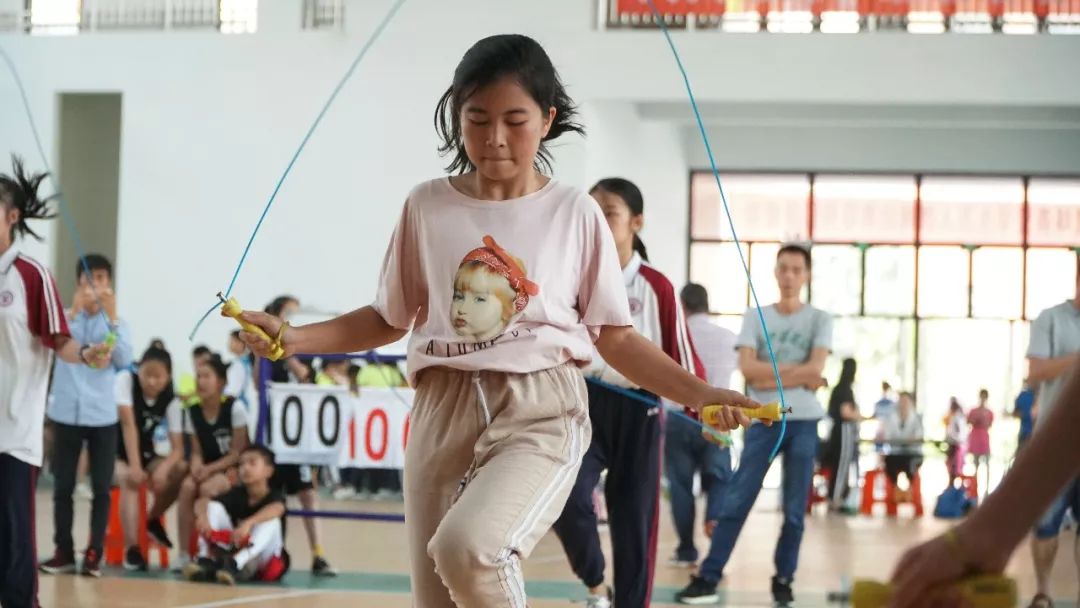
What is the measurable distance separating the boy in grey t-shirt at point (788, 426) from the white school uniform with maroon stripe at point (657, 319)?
141cm

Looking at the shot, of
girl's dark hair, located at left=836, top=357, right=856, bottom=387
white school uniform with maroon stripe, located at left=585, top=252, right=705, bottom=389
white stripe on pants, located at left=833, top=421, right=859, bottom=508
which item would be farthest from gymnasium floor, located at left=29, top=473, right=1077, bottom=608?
girl's dark hair, located at left=836, top=357, right=856, bottom=387

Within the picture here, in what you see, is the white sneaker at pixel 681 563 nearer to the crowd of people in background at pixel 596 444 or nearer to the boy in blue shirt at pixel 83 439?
the crowd of people in background at pixel 596 444

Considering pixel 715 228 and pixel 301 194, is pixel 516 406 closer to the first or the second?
pixel 301 194

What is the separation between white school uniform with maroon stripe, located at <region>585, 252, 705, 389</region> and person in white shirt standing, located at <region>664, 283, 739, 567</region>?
321cm

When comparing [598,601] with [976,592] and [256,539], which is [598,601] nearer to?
[256,539]

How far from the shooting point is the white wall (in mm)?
13984

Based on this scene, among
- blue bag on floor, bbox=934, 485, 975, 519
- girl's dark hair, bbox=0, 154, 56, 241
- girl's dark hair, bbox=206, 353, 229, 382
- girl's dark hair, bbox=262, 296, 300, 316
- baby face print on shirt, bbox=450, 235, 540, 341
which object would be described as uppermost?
girl's dark hair, bbox=0, 154, 56, 241

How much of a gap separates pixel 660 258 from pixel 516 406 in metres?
15.5

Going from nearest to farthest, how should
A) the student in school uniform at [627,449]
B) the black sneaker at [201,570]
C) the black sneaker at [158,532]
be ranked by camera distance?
the student in school uniform at [627,449], the black sneaker at [201,570], the black sneaker at [158,532]

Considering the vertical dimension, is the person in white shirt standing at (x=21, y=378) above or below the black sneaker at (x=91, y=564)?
above

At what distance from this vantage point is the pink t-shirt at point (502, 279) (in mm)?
2873

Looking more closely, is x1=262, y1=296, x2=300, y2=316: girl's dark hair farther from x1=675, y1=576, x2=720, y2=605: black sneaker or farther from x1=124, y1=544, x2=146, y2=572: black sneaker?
x1=675, y1=576, x2=720, y2=605: black sneaker

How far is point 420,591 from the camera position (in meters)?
2.88

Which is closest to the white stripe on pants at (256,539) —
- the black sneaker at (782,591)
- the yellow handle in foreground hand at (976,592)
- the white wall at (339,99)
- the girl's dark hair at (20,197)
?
the black sneaker at (782,591)
